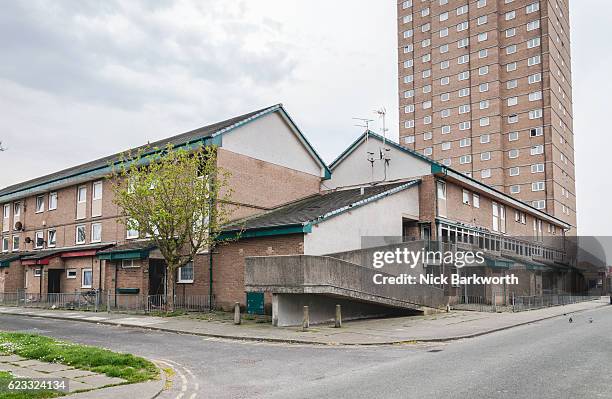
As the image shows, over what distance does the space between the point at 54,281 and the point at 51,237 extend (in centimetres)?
516

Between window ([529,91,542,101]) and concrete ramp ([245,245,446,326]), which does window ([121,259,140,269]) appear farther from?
window ([529,91,542,101])

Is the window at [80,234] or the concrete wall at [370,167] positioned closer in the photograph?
the concrete wall at [370,167]

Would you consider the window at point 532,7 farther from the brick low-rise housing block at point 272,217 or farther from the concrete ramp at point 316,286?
the concrete ramp at point 316,286

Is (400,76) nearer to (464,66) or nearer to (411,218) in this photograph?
(464,66)

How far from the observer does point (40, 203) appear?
4056 centimetres

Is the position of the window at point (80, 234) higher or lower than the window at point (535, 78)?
lower

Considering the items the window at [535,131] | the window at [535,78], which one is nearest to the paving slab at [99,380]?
the window at [535,131]

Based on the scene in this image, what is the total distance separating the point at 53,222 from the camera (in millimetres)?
38406

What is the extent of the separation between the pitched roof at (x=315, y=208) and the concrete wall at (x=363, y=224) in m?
0.32

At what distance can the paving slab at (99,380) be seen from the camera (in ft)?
29.5

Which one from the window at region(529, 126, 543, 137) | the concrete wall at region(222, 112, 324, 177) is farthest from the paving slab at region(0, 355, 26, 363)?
the window at region(529, 126, 543, 137)

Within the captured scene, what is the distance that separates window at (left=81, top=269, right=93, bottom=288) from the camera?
32406mm

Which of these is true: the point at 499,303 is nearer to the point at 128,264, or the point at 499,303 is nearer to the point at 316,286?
the point at 316,286

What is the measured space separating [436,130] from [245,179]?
199 ft
